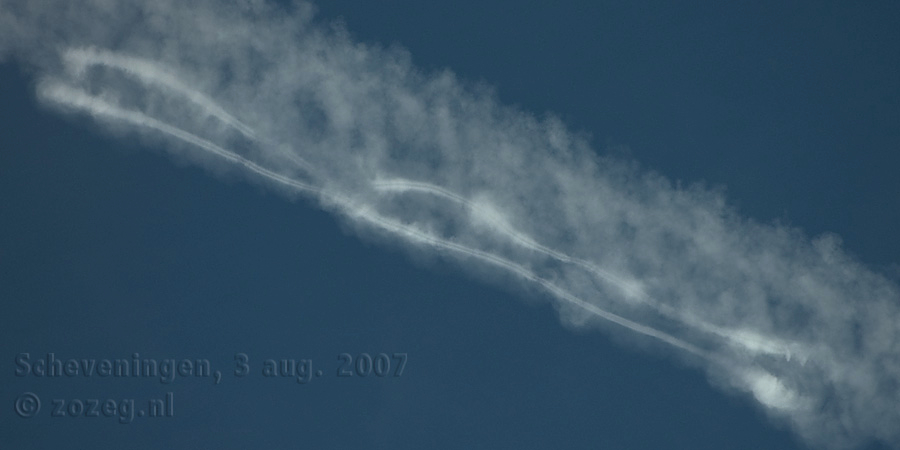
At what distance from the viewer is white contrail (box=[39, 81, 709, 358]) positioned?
11.3ft

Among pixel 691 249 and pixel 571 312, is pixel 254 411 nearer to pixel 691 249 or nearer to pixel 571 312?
pixel 571 312

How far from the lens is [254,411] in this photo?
3.42m

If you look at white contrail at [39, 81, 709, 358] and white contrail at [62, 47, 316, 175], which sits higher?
white contrail at [62, 47, 316, 175]

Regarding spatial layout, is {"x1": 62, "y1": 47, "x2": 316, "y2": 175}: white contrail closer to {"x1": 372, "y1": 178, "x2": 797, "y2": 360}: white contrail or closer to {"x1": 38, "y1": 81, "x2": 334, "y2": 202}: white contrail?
{"x1": 38, "y1": 81, "x2": 334, "y2": 202}: white contrail

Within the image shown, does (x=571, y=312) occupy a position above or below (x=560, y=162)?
below

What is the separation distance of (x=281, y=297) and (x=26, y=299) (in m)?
1.00

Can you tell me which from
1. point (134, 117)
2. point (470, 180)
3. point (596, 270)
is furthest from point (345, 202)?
point (596, 270)

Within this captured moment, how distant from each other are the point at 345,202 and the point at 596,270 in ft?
3.34

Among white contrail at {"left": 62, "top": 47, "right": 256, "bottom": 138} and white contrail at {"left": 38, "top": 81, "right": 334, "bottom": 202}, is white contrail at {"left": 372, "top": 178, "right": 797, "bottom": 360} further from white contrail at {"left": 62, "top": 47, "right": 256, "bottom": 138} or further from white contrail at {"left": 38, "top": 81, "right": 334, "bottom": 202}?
white contrail at {"left": 62, "top": 47, "right": 256, "bottom": 138}

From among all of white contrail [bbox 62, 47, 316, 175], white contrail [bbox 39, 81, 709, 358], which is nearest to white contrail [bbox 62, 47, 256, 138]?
white contrail [bbox 62, 47, 316, 175]

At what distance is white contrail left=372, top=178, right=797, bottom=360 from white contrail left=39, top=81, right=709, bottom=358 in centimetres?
9

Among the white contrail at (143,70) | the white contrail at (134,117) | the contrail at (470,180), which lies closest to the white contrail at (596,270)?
the contrail at (470,180)

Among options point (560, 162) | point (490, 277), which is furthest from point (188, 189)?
point (560, 162)

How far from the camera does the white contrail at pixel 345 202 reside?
3451 millimetres
